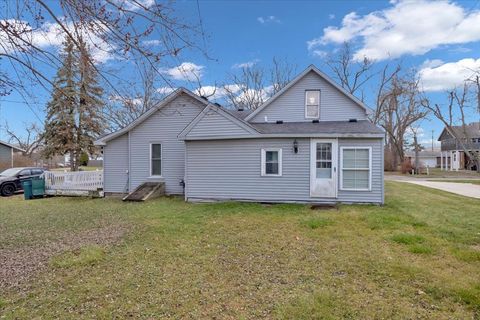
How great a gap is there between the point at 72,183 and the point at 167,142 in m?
6.10

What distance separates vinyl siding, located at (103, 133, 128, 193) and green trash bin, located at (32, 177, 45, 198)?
142 inches

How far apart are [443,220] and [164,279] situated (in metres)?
7.66

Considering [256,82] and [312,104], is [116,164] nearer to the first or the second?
[312,104]

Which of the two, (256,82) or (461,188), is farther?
(256,82)

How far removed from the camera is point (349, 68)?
35.8m

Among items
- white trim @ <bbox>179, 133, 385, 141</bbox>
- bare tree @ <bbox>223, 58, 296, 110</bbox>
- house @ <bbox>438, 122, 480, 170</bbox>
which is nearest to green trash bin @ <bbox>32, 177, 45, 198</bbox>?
white trim @ <bbox>179, 133, 385, 141</bbox>

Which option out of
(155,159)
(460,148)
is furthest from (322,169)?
(460,148)

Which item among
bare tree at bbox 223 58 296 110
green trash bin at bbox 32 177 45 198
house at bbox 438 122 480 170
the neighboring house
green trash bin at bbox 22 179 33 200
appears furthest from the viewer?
house at bbox 438 122 480 170

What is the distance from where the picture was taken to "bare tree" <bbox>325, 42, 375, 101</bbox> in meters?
35.0

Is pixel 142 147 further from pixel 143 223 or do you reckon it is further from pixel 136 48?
pixel 136 48

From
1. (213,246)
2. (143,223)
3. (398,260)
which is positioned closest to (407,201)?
(398,260)

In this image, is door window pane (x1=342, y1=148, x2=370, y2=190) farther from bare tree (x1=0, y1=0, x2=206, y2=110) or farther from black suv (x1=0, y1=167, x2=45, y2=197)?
black suv (x1=0, y1=167, x2=45, y2=197)

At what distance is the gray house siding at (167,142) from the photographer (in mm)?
14055

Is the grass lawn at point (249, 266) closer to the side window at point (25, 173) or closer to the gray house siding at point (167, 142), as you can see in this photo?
the gray house siding at point (167, 142)
